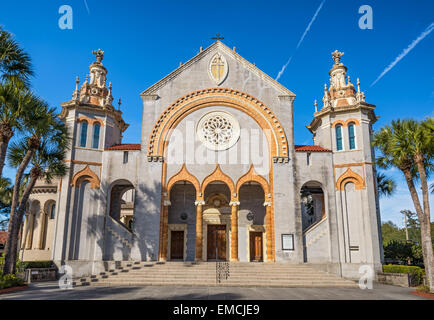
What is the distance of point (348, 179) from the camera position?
2561 centimetres

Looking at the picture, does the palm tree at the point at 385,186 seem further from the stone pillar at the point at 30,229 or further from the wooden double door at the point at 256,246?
the stone pillar at the point at 30,229

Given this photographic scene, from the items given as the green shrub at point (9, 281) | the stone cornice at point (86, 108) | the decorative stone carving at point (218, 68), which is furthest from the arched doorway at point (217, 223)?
the green shrub at point (9, 281)

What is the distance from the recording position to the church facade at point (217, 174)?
24.4 meters

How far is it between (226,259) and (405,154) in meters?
15.0

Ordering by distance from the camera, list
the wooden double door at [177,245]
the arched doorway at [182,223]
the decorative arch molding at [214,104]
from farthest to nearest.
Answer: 1. the wooden double door at [177,245]
2. the arched doorway at [182,223]
3. the decorative arch molding at [214,104]

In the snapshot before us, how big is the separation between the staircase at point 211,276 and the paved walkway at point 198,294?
1401mm

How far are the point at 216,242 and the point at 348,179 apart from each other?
11.2 m

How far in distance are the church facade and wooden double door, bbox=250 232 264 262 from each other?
0.26 feet

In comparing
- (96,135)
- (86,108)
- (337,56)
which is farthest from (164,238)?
(337,56)

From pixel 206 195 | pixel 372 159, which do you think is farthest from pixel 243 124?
pixel 372 159

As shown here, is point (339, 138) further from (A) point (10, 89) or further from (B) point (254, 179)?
(A) point (10, 89)

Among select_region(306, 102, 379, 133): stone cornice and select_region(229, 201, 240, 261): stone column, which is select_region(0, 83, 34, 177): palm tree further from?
select_region(306, 102, 379, 133): stone cornice

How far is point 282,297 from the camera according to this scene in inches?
605
